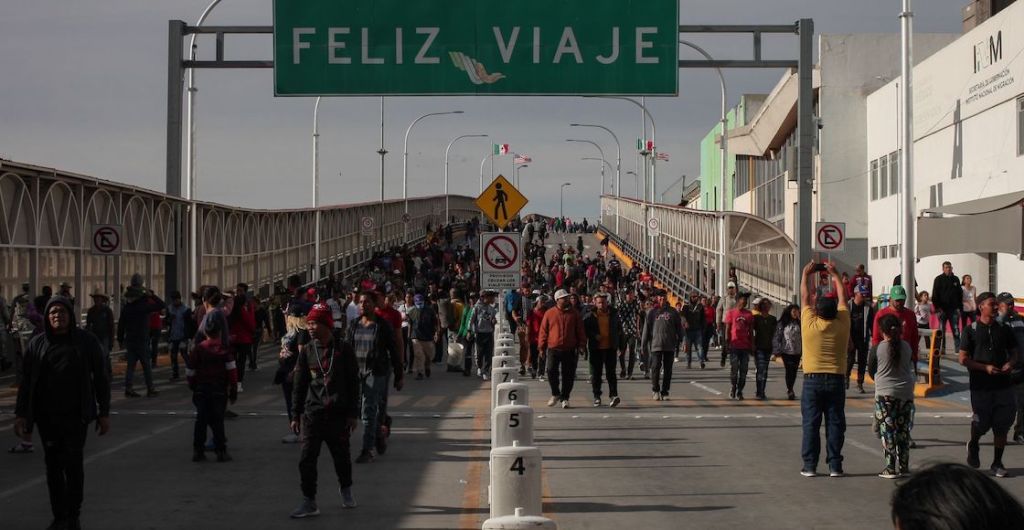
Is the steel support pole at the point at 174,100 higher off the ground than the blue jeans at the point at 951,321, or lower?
higher

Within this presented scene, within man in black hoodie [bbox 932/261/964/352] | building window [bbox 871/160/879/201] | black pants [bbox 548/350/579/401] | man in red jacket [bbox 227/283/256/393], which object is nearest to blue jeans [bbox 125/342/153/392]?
man in red jacket [bbox 227/283/256/393]

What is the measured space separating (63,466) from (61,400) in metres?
0.45

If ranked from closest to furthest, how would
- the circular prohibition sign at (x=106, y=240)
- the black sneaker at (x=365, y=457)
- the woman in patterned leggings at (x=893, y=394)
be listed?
the woman in patterned leggings at (x=893, y=394) < the black sneaker at (x=365, y=457) < the circular prohibition sign at (x=106, y=240)

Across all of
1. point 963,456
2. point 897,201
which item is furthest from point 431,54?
point 897,201

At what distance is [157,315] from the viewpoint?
82.2 ft

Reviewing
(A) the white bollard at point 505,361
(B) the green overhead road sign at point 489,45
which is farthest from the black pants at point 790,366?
(A) the white bollard at point 505,361

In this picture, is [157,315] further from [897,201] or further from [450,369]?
[897,201]

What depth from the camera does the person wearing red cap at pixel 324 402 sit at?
9.83 meters

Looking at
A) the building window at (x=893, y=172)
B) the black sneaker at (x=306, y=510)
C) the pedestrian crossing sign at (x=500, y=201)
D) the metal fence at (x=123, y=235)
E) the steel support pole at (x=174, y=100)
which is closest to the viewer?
the black sneaker at (x=306, y=510)

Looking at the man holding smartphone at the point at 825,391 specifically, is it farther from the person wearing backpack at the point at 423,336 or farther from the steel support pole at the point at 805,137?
the person wearing backpack at the point at 423,336

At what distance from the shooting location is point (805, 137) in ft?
68.5

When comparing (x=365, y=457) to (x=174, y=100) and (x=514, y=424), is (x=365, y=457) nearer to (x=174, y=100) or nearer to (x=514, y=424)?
(x=514, y=424)

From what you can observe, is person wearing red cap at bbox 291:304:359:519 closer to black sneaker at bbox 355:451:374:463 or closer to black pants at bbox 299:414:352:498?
black pants at bbox 299:414:352:498

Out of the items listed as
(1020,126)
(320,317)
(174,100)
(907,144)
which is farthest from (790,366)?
(320,317)
